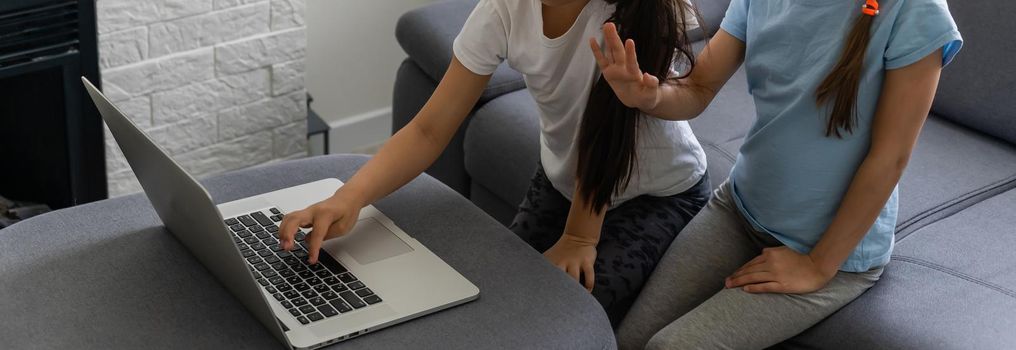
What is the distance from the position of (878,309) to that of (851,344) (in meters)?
0.06

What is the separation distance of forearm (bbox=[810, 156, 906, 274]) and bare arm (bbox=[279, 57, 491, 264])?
467 millimetres

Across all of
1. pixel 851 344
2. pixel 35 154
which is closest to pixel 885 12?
pixel 851 344

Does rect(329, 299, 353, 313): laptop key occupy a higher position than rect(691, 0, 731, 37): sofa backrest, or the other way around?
rect(691, 0, 731, 37): sofa backrest

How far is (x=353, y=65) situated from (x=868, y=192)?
55.5 inches

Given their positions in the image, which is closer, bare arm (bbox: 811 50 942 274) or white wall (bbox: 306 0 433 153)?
bare arm (bbox: 811 50 942 274)

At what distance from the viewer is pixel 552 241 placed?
155 cm

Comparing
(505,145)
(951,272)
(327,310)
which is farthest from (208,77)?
(951,272)

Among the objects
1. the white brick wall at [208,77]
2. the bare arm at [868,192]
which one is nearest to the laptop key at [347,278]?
the bare arm at [868,192]

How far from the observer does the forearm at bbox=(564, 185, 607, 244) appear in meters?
1.44

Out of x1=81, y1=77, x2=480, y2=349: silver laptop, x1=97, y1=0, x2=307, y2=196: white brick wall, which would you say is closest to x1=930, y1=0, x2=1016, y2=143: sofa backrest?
x1=81, y1=77, x2=480, y2=349: silver laptop

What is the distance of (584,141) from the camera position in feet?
4.59

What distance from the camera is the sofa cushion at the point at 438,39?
1922 millimetres

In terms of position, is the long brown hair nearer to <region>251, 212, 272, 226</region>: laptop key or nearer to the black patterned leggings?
the black patterned leggings

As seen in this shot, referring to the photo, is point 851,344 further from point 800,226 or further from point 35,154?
point 35,154
